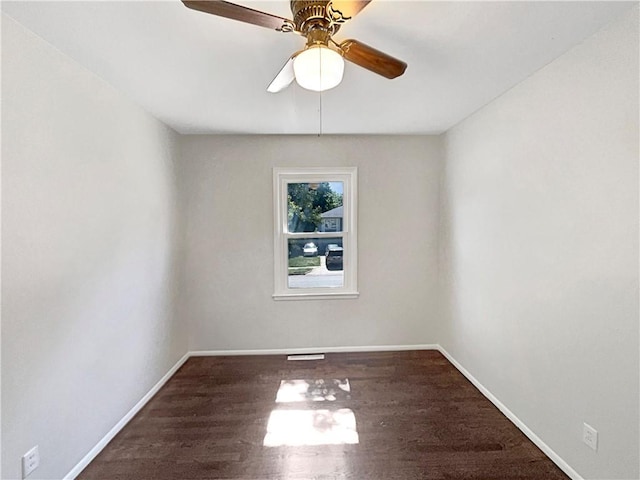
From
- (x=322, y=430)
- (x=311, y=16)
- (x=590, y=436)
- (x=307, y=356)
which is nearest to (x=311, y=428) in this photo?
(x=322, y=430)

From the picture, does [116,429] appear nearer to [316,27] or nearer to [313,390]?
[313,390]

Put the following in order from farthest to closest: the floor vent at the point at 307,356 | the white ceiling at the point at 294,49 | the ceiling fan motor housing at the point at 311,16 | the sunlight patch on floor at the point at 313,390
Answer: the floor vent at the point at 307,356, the sunlight patch on floor at the point at 313,390, the white ceiling at the point at 294,49, the ceiling fan motor housing at the point at 311,16

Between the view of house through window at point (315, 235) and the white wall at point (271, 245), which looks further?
the view of house through window at point (315, 235)

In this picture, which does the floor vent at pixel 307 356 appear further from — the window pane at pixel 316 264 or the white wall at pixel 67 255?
the white wall at pixel 67 255

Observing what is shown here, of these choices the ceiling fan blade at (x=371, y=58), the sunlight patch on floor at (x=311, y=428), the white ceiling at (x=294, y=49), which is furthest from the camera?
the sunlight patch on floor at (x=311, y=428)

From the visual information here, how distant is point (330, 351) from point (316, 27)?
3.21m

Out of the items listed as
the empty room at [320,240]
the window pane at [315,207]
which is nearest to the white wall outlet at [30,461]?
the empty room at [320,240]

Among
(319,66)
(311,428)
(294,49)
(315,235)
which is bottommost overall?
(311,428)

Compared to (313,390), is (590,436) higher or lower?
higher

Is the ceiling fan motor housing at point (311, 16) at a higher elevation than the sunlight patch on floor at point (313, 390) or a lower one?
higher

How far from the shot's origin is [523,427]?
2271 millimetres

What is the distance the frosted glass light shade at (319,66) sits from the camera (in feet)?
4.19

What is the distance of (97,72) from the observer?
2.04 metres

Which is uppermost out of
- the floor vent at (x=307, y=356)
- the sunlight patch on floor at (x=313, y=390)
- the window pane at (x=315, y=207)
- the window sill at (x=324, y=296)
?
the window pane at (x=315, y=207)
